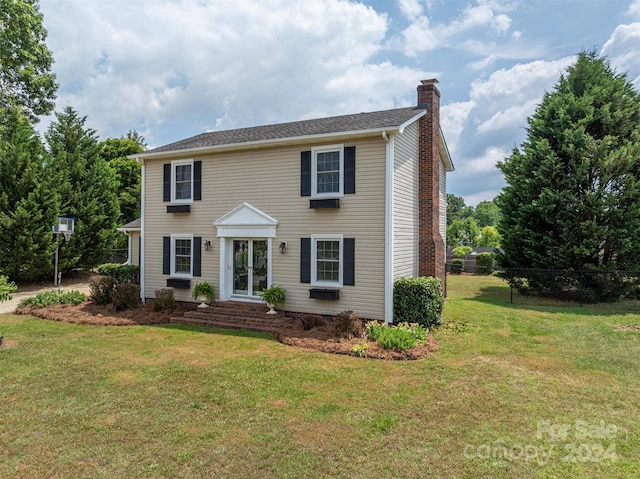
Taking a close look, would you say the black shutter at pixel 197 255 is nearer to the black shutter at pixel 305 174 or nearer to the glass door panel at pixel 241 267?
the glass door panel at pixel 241 267

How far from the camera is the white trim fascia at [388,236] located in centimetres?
962

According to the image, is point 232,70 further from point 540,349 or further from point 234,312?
point 540,349

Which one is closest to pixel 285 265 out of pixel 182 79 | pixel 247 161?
pixel 247 161

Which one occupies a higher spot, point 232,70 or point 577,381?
point 232,70

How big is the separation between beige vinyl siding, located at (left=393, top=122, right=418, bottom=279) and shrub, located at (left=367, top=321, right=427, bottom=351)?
1.63 meters

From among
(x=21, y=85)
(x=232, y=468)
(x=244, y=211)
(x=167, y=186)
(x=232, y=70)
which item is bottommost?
(x=232, y=468)

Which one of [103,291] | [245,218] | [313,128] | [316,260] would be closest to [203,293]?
[245,218]

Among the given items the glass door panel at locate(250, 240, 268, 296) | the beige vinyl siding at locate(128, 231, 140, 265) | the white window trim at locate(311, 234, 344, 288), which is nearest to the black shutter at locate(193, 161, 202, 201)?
the glass door panel at locate(250, 240, 268, 296)

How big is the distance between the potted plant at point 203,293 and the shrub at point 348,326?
15.4ft

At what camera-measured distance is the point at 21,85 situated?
20.1 meters

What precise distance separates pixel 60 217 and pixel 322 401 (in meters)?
19.1

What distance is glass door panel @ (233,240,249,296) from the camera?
468 inches

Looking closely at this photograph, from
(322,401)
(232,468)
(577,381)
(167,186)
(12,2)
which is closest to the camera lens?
(232,468)

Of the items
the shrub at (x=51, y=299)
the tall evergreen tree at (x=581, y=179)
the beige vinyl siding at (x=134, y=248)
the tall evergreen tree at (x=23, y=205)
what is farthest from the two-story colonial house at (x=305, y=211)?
the tall evergreen tree at (x=23, y=205)
